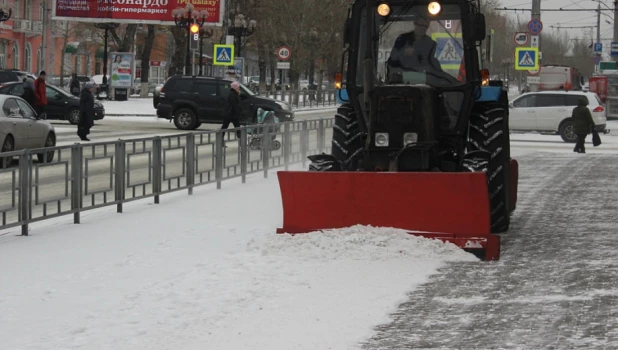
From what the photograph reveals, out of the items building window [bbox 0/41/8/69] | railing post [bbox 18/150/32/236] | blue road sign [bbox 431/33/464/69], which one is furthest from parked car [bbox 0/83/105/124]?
building window [bbox 0/41/8/69]

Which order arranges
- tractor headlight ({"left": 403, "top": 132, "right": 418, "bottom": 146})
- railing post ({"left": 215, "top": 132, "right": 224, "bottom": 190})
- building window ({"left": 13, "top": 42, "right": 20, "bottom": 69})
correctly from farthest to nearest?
1. building window ({"left": 13, "top": 42, "right": 20, "bottom": 69})
2. railing post ({"left": 215, "top": 132, "right": 224, "bottom": 190})
3. tractor headlight ({"left": 403, "top": 132, "right": 418, "bottom": 146})

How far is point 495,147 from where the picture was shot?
12.6 m

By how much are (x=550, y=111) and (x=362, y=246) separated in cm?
2671

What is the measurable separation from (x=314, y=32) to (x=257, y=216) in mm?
52815

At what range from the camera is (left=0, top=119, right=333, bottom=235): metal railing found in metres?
12.5

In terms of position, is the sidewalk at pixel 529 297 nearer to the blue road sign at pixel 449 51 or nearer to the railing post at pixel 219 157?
the blue road sign at pixel 449 51

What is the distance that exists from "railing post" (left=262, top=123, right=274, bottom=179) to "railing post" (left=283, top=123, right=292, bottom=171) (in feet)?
2.69

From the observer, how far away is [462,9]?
40.8ft

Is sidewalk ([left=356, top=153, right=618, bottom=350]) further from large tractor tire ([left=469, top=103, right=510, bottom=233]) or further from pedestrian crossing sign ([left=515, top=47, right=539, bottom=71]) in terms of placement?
pedestrian crossing sign ([left=515, top=47, right=539, bottom=71])

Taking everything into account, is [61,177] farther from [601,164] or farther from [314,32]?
[314,32]

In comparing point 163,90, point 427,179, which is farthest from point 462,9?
point 163,90

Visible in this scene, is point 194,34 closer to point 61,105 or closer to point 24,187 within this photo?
point 61,105

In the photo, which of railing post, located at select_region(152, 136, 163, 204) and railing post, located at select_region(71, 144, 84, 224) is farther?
railing post, located at select_region(152, 136, 163, 204)

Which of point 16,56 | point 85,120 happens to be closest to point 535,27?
point 85,120
